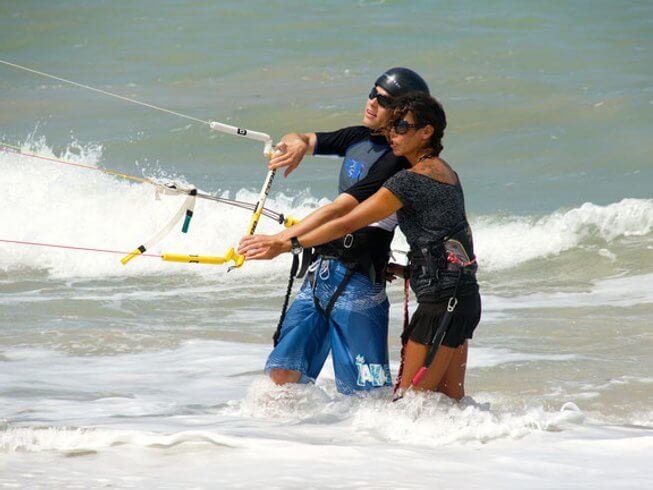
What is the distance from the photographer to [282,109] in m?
19.5

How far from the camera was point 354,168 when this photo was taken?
531 centimetres

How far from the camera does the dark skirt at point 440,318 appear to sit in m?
4.98

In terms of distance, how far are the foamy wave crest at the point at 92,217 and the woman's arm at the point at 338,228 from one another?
7360mm

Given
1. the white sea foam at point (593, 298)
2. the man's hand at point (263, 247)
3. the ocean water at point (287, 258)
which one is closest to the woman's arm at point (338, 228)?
the man's hand at point (263, 247)

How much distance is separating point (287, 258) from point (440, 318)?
7.68 m

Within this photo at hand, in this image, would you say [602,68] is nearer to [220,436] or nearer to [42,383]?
[42,383]

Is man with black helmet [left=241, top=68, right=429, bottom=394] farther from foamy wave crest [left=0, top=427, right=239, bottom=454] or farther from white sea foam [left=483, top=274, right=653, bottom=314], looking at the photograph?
white sea foam [left=483, top=274, right=653, bottom=314]

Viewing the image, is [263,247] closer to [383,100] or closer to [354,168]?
[354,168]

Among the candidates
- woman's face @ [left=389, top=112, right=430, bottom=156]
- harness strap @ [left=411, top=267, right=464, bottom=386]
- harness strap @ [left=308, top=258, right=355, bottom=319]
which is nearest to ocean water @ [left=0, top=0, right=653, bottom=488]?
harness strap @ [left=411, top=267, right=464, bottom=386]

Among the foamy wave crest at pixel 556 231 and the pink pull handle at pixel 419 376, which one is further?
the foamy wave crest at pixel 556 231

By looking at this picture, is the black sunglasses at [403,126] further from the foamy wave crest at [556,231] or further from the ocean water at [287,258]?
the foamy wave crest at [556,231]

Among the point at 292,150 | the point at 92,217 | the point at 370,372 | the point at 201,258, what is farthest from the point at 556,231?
the point at 201,258

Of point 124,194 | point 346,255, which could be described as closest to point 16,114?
point 124,194

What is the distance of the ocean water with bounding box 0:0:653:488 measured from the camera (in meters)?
4.98
